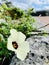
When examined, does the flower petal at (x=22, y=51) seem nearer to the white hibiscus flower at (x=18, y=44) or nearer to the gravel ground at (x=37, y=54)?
the white hibiscus flower at (x=18, y=44)

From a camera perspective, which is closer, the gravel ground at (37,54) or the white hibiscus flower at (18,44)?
the white hibiscus flower at (18,44)

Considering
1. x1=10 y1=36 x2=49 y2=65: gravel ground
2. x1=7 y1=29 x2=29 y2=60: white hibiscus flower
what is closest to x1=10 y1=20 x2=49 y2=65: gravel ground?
x1=10 y1=36 x2=49 y2=65: gravel ground

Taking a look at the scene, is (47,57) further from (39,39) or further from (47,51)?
(39,39)

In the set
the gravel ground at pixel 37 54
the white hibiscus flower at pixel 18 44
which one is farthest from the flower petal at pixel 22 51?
the gravel ground at pixel 37 54

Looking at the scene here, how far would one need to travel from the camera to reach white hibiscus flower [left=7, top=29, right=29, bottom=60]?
2.92 feet

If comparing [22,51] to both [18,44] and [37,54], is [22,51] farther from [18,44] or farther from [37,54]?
[37,54]

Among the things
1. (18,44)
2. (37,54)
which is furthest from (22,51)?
(37,54)

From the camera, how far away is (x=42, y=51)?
1271 mm

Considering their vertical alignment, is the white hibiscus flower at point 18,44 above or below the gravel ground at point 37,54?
above

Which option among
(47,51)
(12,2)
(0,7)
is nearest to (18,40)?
(47,51)

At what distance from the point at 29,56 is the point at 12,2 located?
1.33 m

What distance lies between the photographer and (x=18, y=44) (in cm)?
93

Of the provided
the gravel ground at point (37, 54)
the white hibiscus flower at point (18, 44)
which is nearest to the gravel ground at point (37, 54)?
the gravel ground at point (37, 54)

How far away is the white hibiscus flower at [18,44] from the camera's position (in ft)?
2.92
